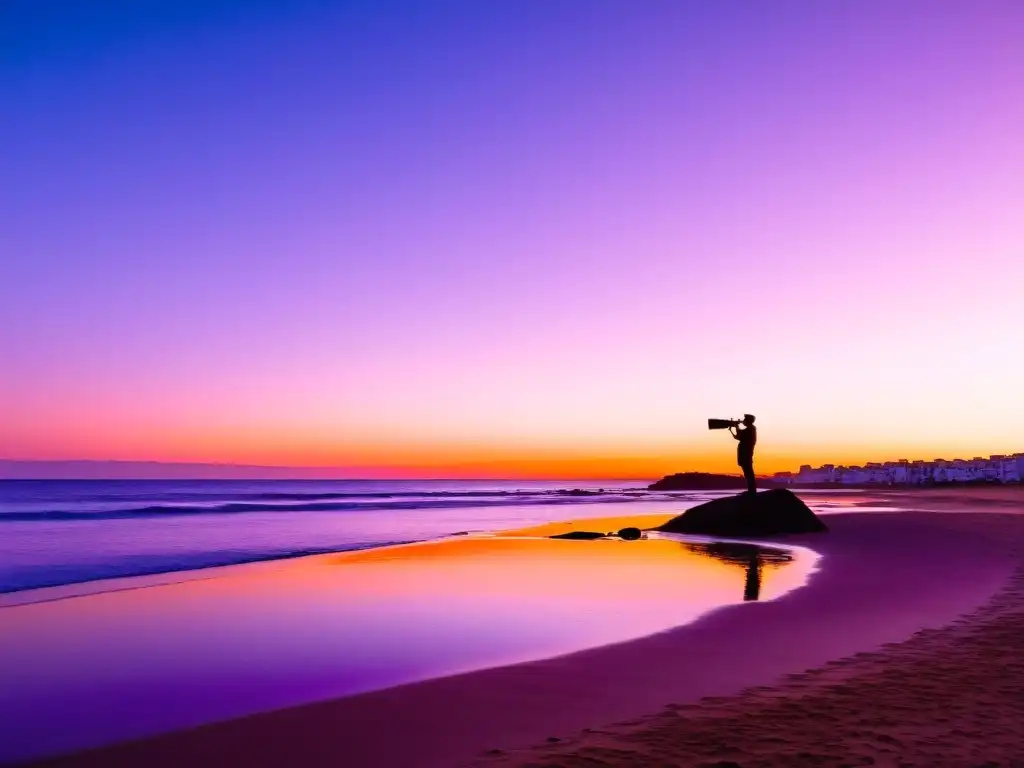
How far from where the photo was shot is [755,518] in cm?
2423

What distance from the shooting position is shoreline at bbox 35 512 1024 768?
5602mm

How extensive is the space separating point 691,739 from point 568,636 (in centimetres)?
417

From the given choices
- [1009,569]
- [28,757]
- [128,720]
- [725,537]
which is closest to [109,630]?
[128,720]

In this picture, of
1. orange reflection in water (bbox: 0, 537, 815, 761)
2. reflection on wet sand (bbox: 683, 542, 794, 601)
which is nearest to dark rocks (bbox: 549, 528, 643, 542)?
reflection on wet sand (bbox: 683, 542, 794, 601)

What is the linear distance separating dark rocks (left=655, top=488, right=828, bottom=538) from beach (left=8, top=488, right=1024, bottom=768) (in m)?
14.0

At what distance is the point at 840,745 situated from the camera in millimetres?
5137

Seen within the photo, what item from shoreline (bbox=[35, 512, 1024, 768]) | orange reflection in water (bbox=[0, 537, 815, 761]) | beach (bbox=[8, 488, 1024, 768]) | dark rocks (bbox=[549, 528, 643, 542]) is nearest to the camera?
beach (bbox=[8, 488, 1024, 768])

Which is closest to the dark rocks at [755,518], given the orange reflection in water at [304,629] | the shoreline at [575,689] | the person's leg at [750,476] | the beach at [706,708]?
the person's leg at [750,476]

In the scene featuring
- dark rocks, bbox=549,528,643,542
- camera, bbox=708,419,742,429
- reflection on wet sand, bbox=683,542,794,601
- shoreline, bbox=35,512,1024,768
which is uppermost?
camera, bbox=708,419,742,429

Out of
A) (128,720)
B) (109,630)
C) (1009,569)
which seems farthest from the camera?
(1009,569)

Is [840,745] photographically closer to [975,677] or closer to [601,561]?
[975,677]

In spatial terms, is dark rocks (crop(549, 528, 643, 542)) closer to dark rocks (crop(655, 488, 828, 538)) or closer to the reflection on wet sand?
the reflection on wet sand

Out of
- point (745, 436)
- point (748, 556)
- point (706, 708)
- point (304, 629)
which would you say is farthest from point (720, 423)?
point (706, 708)

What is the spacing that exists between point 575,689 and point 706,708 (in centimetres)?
131
